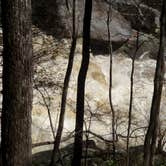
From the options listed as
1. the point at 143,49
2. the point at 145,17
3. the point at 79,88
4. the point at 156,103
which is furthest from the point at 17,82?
the point at 145,17

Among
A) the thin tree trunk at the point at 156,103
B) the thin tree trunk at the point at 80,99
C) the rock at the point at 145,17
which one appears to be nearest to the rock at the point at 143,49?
the rock at the point at 145,17

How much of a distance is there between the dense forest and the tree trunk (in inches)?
0.5

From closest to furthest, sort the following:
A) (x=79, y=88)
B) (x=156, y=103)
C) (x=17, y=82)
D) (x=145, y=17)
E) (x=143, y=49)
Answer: (x=17, y=82), (x=156, y=103), (x=79, y=88), (x=143, y=49), (x=145, y=17)

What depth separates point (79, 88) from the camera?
1144 centimetres

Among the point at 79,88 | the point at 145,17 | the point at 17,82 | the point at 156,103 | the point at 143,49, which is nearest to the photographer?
the point at 17,82

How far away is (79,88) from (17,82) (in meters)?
4.75

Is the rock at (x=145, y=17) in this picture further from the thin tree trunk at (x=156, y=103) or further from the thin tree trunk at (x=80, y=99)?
the thin tree trunk at (x=156, y=103)

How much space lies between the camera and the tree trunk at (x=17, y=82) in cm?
662

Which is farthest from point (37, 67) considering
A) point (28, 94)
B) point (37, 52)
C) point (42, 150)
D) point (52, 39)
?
point (28, 94)

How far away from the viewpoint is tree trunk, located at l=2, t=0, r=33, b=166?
261 inches

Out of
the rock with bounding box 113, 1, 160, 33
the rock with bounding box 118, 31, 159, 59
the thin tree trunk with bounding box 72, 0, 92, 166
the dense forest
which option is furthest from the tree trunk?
the rock with bounding box 113, 1, 160, 33

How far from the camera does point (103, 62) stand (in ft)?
52.1

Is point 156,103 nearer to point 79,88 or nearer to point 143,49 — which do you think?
point 79,88

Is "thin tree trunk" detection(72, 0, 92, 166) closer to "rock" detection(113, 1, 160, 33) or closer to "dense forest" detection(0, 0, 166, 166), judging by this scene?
"dense forest" detection(0, 0, 166, 166)
